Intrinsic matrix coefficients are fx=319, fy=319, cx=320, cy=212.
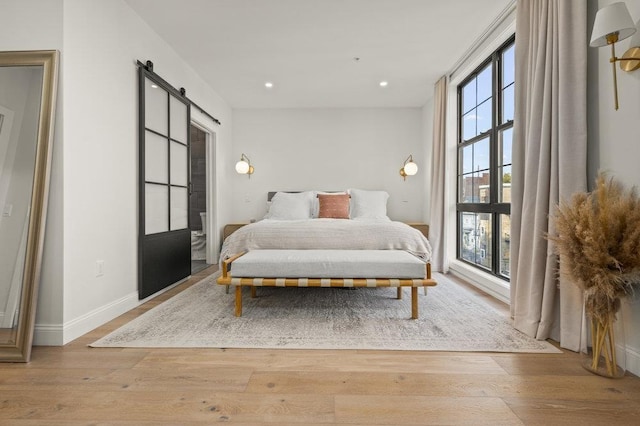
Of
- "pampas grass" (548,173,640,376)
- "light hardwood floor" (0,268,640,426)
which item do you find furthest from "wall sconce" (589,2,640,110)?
"light hardwood floor" (0,268,640,426)

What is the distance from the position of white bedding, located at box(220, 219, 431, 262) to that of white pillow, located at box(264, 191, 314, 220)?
1.31 meters

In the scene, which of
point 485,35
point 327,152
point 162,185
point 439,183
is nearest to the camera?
point 485,35

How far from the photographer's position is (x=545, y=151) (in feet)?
6.47

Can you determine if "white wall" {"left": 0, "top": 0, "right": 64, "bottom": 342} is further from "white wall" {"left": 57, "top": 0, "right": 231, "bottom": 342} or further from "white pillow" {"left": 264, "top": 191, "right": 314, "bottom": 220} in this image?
"white pillow" {"left": 264, "top": 191, "right": 314, "bottom": 220}

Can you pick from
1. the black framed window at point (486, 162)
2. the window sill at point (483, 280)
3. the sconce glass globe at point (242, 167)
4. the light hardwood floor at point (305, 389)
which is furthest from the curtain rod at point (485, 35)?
the sconce glass globe at point (242, 167)

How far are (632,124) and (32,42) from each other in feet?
11.1

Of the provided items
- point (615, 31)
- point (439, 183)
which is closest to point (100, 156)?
point (615, 31)

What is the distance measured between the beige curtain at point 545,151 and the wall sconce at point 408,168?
268 cm

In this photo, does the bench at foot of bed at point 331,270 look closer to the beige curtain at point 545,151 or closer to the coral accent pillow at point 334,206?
the beige curtain at point 545,151

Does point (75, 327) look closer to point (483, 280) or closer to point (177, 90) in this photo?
point (177, 90)

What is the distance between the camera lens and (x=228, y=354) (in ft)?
5.98

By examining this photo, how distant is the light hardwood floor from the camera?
1279 mm

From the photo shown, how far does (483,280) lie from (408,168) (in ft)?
7.52

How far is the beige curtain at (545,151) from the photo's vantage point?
5.99 feet
